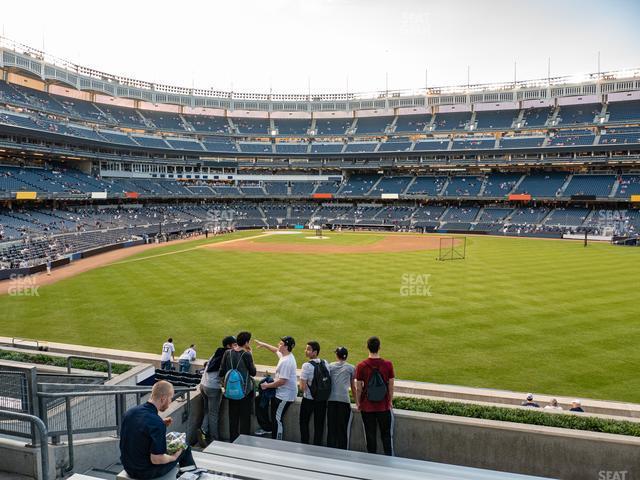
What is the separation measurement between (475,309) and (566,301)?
5889mm


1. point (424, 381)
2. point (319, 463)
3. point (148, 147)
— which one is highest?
point (148, 147)

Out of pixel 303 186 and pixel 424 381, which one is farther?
pixel 303 186

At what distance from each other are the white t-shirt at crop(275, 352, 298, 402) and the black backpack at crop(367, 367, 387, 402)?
145cm

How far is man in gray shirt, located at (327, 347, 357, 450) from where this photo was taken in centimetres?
763

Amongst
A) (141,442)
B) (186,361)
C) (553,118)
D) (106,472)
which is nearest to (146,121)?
(553,118)

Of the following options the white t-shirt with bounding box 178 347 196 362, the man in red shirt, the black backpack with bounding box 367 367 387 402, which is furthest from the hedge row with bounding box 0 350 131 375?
the black backpack with bounding box 367 367 387 402

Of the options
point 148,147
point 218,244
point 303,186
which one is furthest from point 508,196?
point 148,147

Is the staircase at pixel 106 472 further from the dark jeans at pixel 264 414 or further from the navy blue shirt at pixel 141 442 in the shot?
the dark jeans at pixel 264 414

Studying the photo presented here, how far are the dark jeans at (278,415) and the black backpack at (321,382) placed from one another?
784mm

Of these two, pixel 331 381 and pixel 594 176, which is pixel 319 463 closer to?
pixel 331 381

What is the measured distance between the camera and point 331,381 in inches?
302

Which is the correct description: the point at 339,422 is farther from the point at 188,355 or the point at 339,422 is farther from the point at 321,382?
the point at 188,355

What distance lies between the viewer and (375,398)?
24.0ft

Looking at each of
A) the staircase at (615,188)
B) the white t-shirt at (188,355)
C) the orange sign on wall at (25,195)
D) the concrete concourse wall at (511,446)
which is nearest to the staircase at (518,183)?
the staircase at (615,188)
